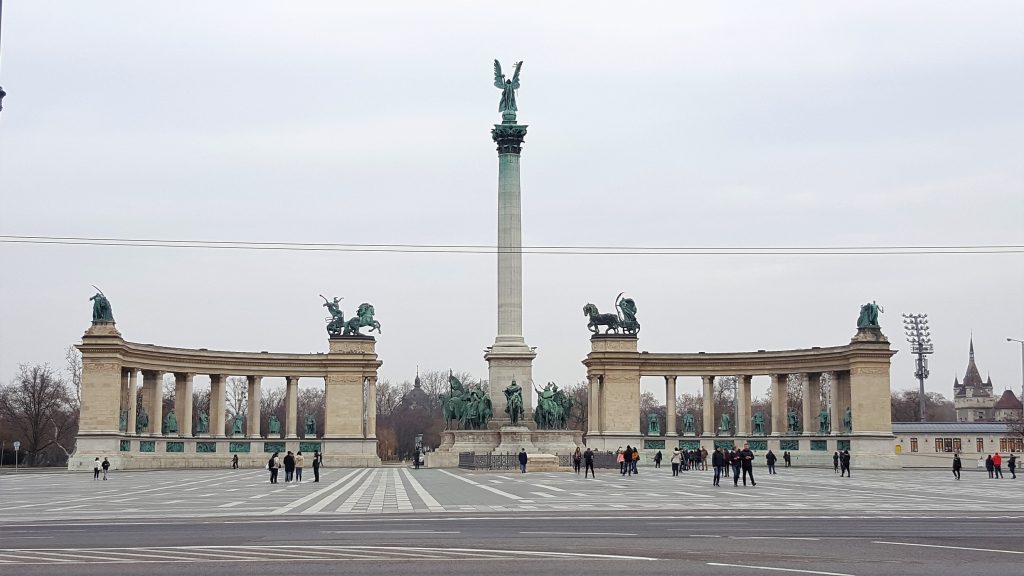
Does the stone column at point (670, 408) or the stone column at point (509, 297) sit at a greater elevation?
the stone column at point (509, 297)

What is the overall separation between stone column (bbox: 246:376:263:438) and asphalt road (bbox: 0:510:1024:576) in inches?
2659

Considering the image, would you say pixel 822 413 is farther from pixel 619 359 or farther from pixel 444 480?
pixel 444 480

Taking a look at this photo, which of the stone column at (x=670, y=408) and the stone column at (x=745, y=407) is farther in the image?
the stone column at (x=745, y=407)

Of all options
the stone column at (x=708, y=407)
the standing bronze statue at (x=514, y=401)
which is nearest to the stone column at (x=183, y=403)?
the standing bronze statue at (x=514, y=401)

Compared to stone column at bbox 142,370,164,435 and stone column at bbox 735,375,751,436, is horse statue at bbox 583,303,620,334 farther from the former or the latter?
stone column at bbox 142,370,164,435

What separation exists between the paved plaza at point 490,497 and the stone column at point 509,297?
962 inches

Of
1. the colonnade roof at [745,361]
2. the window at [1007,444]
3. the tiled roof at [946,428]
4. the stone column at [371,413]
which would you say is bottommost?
the window at [1007,444]

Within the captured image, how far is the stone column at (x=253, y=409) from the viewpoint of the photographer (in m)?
98.4

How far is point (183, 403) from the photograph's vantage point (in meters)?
97.6

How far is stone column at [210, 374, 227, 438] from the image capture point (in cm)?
9788

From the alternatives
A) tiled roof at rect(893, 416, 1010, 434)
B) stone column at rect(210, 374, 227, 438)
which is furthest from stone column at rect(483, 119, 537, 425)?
tiled roof at rect(893, 416, 1010, 434)

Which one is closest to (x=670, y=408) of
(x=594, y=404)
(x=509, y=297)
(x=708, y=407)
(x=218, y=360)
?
(x=708, y=407)

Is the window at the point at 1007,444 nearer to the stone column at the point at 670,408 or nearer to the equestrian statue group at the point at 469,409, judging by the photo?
the stone column at the point at 670,408

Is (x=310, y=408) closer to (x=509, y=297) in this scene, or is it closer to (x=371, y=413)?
(x=371, y=413)
